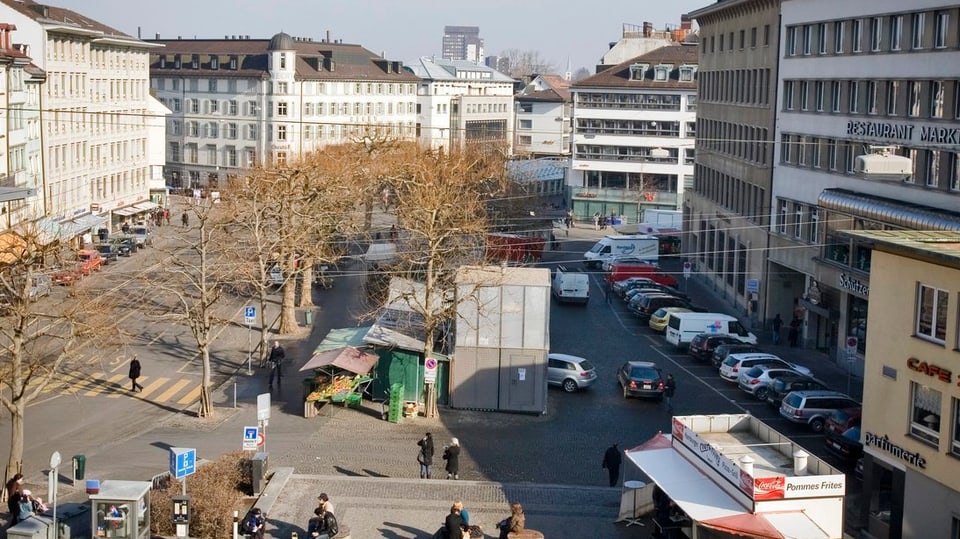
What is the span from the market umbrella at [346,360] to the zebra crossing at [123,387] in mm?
4627

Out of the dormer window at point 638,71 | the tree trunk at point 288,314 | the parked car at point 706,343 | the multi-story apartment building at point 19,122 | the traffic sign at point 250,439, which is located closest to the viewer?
the traffic sign at point 250,439

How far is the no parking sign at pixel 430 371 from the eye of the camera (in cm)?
3959

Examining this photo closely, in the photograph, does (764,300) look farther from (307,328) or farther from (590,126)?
(590,126)

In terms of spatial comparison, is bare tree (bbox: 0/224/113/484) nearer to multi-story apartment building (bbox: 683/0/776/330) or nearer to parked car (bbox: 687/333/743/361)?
parked car (bbox: 687/333/743/361)

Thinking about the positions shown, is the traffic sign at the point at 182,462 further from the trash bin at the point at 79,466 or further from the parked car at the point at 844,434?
the parked car at the point at 844,434

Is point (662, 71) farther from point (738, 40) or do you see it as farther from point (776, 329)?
point (776, 329)

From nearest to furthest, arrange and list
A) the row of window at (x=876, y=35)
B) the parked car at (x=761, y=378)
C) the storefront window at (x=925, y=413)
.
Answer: the storefront window at (x=925, y=413)
the parked car at (x=761, y=378)
the row of window at (x=876, y=35)

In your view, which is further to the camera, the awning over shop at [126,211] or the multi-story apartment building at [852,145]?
the awning over shop at [126,211]

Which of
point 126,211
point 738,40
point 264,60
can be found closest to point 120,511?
point 738,40

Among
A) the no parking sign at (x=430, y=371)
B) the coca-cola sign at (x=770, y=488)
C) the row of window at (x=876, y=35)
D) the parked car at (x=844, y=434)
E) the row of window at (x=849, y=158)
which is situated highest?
the row of window at (x=876, y=35)

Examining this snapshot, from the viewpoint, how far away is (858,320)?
52.1m

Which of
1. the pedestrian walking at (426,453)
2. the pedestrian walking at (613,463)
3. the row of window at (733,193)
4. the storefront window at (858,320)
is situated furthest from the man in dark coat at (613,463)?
the row of window at (733,193)

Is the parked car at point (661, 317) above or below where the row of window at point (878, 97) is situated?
below

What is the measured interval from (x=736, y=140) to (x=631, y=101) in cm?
4086
